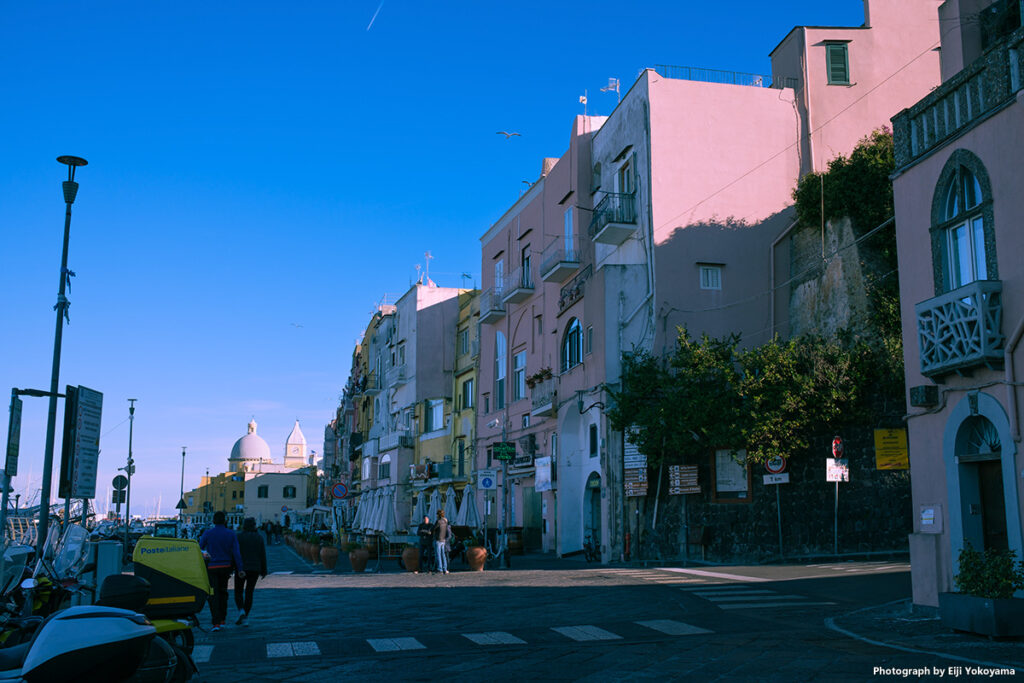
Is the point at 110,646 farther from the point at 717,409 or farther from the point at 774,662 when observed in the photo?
the point at 717,409

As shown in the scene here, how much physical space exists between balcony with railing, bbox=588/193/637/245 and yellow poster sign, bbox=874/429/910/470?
1044cm

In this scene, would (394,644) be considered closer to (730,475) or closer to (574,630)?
(574,630)

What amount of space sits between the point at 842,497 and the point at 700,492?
12.0ft

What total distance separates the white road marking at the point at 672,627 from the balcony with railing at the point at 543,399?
21.2 meters

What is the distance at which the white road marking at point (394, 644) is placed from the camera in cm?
1117

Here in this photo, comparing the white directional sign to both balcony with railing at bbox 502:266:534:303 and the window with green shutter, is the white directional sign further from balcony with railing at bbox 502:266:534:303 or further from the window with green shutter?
the window with green shutter

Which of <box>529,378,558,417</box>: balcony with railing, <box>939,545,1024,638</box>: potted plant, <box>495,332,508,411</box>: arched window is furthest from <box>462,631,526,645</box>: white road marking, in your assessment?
<box>495,332,508,411</box>: arched window

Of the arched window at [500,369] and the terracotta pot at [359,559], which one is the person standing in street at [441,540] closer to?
the terracotta pot at [359,559]

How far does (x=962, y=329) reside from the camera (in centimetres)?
1272

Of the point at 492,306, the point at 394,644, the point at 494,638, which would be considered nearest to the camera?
the point at 394,644

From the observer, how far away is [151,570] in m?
9.00

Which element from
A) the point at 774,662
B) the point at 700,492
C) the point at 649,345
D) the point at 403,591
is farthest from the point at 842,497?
the point at 774,662

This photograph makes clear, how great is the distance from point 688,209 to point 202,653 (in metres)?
22.5

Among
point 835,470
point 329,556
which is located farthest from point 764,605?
point 329,556
